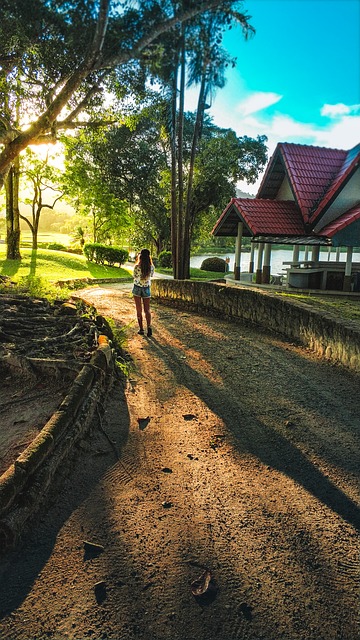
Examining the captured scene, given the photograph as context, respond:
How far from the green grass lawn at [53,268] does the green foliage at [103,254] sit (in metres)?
1.15

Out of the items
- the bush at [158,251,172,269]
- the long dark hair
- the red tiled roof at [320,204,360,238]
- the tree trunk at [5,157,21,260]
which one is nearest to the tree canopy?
the long dark hair

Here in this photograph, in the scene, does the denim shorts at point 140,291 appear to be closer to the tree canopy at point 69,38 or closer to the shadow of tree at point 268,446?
the shadow of tree at point 268,446

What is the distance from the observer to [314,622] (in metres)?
2.64

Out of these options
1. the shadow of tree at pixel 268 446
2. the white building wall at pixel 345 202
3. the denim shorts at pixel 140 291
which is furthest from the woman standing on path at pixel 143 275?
the white building wall at pixel 345 202

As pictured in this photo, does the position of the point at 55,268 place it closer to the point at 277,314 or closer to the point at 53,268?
the point at 53,268

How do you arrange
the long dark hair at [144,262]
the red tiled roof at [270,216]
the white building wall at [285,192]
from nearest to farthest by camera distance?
1. the long dark hair at [144,262]
2. the red tiled roof at [270,216]
3. the white building wall at [285,192]

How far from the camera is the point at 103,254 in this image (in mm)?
35000

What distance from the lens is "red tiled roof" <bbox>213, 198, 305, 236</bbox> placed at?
19.0 m

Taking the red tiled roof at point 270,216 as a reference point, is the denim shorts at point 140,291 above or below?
below

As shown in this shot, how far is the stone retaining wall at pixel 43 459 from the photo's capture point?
3.26 metres

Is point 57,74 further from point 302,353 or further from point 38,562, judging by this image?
point 38,562

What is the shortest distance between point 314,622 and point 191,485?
63.7 inches

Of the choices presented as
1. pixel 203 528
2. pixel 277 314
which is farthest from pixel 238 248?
pixel 203 528

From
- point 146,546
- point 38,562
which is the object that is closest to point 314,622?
point 146,546
